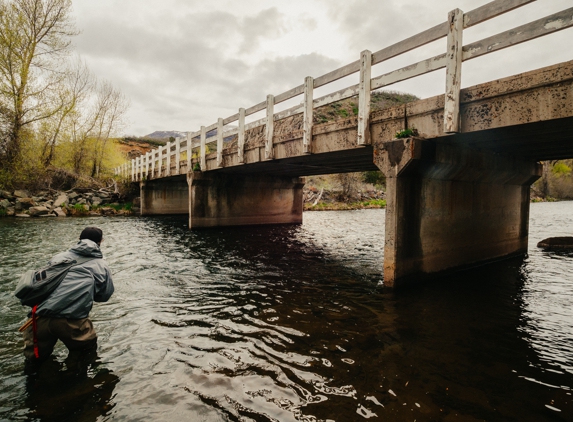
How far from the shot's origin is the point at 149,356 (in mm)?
4480

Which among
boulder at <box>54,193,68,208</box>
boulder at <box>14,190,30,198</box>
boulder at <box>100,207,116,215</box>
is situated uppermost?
boulder at <box>14,190,30,198</box>

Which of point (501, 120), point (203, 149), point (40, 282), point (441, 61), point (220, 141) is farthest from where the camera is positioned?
point (203, 149)

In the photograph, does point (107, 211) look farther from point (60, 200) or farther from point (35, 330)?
point (35, 330)

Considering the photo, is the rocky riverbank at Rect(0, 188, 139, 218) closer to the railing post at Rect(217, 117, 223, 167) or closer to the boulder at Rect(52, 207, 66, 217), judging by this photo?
the boulder at Rect(52, 207, 66, 217)

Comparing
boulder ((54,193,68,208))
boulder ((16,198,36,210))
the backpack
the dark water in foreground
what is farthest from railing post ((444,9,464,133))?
boulder ((54,193,68,208))

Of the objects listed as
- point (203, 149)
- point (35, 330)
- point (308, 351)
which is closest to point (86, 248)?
point (35, 330)

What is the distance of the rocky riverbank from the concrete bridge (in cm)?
1996

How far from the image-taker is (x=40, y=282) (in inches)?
148

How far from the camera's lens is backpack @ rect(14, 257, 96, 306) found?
366cm

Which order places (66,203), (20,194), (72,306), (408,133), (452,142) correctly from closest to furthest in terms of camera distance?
(72,306) → (408,133) → (452,142) → (20,194) → (66,203)

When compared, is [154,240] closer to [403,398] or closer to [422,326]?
[422,326]

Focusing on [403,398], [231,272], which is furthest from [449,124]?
[231,272]

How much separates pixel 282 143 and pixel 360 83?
4058mm

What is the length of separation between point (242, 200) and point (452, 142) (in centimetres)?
1414
